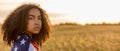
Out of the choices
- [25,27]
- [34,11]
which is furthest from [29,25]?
[34,11]

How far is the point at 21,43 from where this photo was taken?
161 inches

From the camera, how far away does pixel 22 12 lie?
4406 mm

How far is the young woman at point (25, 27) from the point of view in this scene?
13.6ft

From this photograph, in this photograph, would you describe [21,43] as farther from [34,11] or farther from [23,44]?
[34,11]

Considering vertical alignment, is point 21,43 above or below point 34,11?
below

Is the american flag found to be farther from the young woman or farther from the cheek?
the cheek

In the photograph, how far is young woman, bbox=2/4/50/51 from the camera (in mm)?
4141

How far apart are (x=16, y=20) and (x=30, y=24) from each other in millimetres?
200

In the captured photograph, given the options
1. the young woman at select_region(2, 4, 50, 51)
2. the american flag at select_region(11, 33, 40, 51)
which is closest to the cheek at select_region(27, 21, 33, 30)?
the young woman at select_region(2, 4, 50, 51)

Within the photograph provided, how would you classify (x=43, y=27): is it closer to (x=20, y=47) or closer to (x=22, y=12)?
(x=22, y=12)

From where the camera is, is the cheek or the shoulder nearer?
the shoulder

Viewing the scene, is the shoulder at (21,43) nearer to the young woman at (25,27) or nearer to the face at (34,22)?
the young woman at (25,27)

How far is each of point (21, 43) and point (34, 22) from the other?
0.27m

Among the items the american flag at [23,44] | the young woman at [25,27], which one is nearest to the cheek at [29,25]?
the young woman at [25,27]
